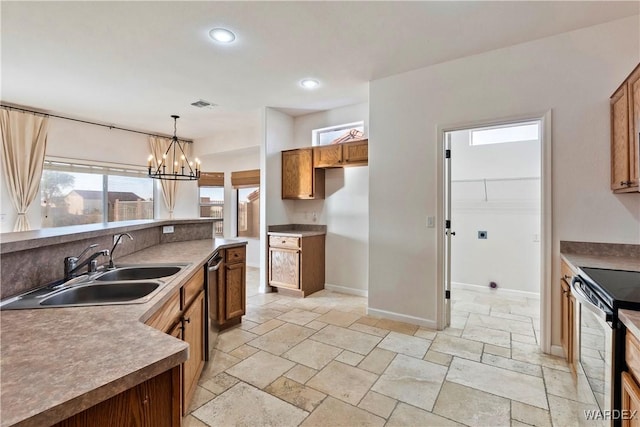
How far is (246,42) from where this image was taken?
2650 mm

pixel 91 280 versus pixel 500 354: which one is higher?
pixel 91 280

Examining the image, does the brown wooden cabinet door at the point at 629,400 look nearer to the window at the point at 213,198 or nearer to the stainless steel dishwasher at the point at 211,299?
the stainless steel dishwasher at the point at 211,299

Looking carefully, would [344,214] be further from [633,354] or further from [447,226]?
[633,354]

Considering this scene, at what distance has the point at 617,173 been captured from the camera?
221 centimetres

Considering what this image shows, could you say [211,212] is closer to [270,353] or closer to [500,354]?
[270,353]

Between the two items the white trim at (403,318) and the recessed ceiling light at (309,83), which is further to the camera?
the recessed ceiling light at (309,83)

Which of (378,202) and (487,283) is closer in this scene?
(378,202)

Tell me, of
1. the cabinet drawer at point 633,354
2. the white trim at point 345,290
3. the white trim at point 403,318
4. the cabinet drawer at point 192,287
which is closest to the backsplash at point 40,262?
the cabinet drawer at point 192,287

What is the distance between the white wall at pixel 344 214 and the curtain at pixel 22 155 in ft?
13.3

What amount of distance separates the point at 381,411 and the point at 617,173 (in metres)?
2.44

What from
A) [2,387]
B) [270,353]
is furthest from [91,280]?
[270,353]

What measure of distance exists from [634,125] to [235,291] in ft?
11.3

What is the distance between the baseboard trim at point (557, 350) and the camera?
248 centimetres

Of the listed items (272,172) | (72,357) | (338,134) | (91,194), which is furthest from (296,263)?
(91,194)
